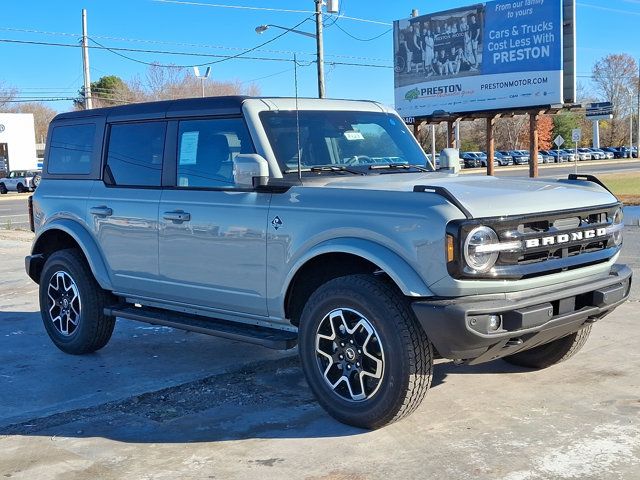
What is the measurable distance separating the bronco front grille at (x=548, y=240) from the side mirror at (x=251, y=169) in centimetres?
140

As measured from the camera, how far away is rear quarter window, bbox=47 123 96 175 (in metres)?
6.56

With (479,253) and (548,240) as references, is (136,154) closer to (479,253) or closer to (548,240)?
(479,253)

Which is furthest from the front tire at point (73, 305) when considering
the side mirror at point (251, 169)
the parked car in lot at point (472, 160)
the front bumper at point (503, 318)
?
the parked car in lot at point (472, 160)

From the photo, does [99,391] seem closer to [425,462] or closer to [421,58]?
[425,462]

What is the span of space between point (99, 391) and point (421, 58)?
26.4m

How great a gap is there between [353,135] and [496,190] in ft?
5.10

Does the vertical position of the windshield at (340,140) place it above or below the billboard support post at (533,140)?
below

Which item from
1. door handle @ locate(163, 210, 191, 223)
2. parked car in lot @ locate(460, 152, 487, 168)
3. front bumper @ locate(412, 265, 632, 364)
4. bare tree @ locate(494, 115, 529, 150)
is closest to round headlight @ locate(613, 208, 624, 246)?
front bumper @ locate(412, 265, 632, 364)

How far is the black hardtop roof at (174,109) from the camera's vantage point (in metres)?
5.43

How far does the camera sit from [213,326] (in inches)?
212

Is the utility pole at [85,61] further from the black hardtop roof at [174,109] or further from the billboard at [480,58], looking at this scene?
the black hardtop roof at [174,109]

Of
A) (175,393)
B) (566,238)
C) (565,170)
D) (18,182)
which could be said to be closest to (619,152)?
(565,170)

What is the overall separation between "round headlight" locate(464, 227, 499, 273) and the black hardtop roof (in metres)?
2.11

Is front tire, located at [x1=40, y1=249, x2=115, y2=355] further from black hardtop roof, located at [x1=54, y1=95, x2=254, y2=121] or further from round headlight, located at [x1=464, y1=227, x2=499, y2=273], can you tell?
round headlight, located at [x1=464, y1=227, x2=499, y2=273]
